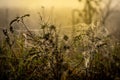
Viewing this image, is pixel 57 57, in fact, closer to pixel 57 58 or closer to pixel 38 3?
pixel 57 58

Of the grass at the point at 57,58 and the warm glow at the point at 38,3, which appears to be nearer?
the grass at the point at 57,58

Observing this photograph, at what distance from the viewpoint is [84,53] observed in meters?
3.29

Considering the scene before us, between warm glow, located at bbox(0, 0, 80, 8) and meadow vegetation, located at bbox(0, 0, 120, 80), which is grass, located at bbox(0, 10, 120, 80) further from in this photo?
warm glow, located at bbox(0, 0, 80, 8)

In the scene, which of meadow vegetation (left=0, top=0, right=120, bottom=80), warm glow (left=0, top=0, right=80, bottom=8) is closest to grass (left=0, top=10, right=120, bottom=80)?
meadow vegetation (left=0, top=0, right=120, bottom=80)

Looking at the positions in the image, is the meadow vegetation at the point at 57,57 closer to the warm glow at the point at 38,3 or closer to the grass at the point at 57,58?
the grass at the point at 57,58

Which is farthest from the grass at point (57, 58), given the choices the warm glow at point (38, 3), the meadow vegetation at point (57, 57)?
the warm glow at point (38, 3)

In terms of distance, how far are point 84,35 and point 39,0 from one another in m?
1.06

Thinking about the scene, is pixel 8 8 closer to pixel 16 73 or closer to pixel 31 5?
pixel 31 5

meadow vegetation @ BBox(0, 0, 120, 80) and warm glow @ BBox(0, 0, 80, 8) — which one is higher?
warm glow @ BBox(0, 0, 80, 8)

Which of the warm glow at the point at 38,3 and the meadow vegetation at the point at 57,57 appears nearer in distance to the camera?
the meadow vegetation at the point at 57,57

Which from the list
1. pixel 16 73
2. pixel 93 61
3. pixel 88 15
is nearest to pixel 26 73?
pixel 16 73

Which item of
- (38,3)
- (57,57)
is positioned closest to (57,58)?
(57,57)

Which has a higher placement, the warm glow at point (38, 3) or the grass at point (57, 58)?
the warm glow at point (38, 3)

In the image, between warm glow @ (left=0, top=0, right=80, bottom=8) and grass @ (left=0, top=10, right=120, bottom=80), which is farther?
warm glow @ (left=0, top=0, right=80, bottom=8)
